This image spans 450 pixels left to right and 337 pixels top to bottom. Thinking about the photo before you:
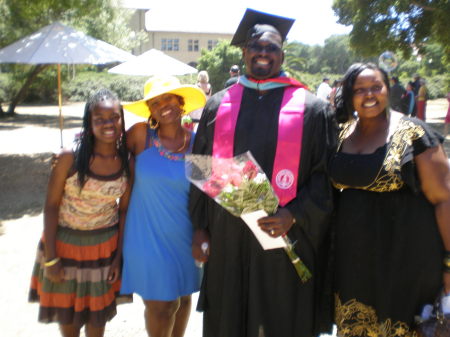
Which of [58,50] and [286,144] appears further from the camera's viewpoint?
[58,50]

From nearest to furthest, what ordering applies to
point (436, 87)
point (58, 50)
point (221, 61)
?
point (58, 50) → point (221, 61) → point (436, 87)

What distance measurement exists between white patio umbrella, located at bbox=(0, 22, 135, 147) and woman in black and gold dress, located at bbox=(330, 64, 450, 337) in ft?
18.9

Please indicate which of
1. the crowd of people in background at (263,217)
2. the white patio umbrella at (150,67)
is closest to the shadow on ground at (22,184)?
the white patio umbrella at (150,67)

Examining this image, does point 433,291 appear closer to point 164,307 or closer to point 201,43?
point 164,307

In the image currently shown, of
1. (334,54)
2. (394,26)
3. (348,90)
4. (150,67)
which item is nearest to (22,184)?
(150,67)

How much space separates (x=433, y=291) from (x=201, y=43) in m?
51.4

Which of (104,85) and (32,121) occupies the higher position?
(32,121)

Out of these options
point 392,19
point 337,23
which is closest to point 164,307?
point 392,19

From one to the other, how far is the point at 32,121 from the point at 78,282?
52.4 ft

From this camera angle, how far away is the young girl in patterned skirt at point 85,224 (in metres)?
2.57

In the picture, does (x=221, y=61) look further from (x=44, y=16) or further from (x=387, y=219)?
(x=387, y=219)

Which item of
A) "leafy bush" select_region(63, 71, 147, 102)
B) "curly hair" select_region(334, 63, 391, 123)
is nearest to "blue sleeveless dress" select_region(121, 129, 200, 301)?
"curly hair" select_region(334, 63, 391, 123)

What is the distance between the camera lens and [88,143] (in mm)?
2604

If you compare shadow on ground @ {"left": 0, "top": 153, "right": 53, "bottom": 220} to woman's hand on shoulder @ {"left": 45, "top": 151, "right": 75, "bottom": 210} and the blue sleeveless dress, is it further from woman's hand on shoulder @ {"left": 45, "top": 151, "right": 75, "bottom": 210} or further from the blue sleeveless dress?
the blue sleeveless dress
